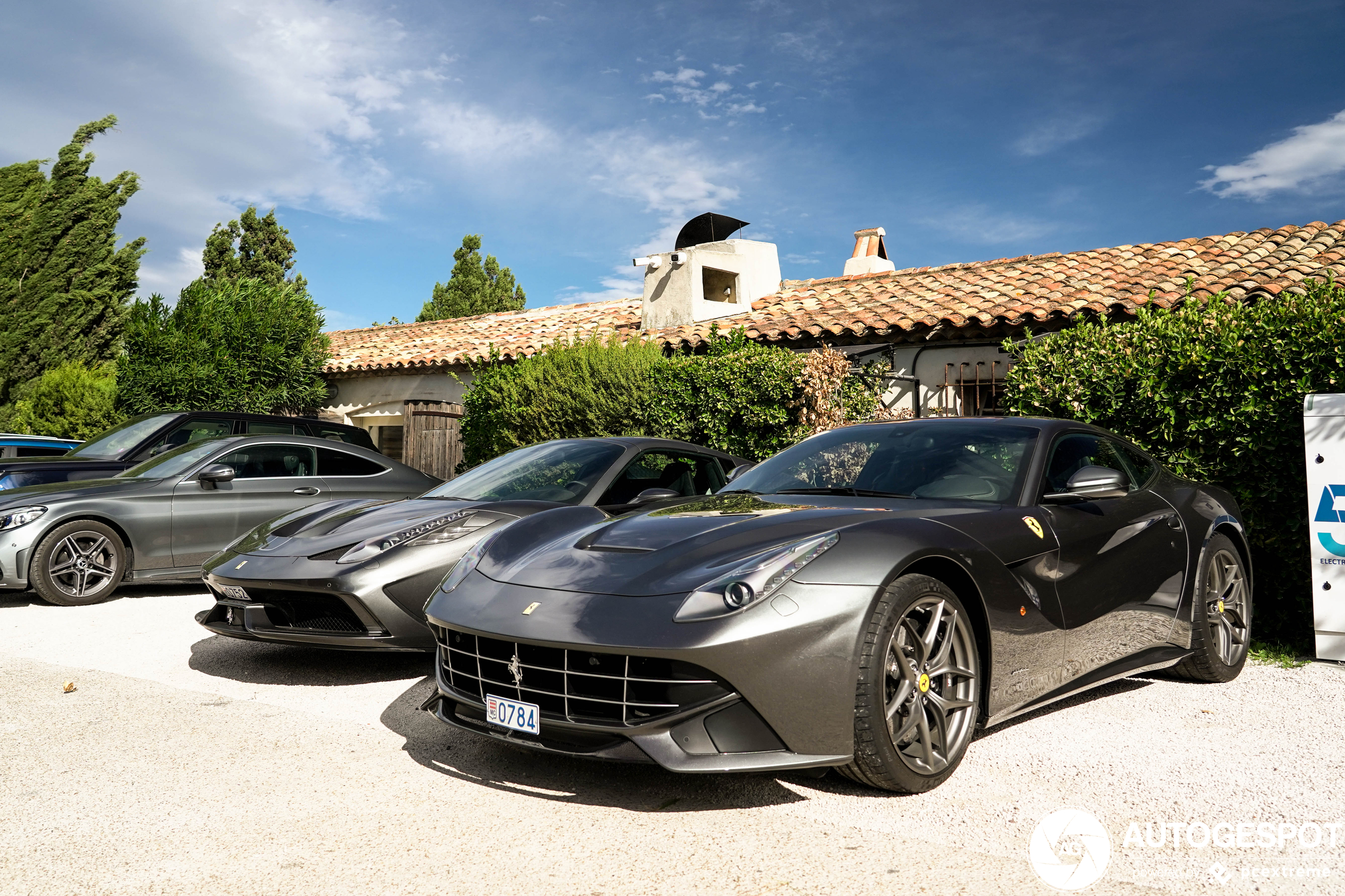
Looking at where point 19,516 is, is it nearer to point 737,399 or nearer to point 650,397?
point 650,397

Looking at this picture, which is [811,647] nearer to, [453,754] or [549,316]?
[453,754]

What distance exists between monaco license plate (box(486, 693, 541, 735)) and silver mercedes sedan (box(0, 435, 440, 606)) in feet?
16.1

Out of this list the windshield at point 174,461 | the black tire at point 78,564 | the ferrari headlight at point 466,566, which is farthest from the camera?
the windshield at point 174,461


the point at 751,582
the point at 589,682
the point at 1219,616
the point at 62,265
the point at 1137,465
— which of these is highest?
the point at 62,265

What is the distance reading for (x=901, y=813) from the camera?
312 centimetres

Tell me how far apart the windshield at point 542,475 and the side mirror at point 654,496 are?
1.44ft

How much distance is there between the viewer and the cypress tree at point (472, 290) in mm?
47344

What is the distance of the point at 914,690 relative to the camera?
3.28 meters

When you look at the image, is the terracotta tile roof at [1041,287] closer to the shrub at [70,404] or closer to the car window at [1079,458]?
the car window at [1079,458]

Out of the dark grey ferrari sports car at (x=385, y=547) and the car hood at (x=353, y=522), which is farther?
the car hood at (x=353, y=522)

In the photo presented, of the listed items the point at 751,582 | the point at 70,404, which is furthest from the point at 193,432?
the point at 70,404

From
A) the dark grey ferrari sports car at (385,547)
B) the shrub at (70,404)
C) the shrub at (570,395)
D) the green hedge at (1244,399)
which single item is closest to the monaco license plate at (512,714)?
the dark grey ferrari sports car at (385,547)

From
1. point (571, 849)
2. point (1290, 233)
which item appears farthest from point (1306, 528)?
point (1290, 233)

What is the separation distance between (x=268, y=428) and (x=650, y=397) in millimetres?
4363
